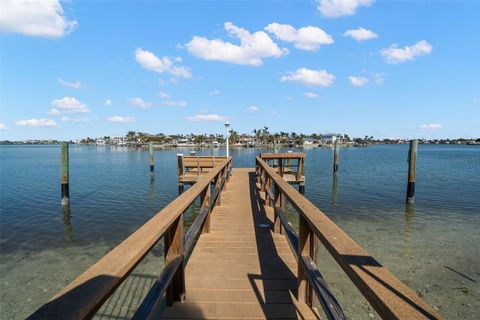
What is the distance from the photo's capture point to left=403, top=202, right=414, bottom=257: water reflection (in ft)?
26.9

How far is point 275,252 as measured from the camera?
14.8 feet

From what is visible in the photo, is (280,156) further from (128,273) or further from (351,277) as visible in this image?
(128,273)

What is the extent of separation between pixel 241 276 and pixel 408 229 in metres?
8.84

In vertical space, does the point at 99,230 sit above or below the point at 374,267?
below

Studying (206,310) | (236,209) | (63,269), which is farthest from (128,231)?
(206,310)

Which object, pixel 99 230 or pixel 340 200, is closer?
pixel 99 230

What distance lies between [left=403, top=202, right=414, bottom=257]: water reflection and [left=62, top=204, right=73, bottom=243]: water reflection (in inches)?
395

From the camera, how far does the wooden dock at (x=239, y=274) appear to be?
1226 millimetres

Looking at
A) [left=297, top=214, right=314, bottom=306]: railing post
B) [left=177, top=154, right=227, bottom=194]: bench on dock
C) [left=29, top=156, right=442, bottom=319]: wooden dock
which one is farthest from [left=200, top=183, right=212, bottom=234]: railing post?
[left=177, top=154, right=227, bottom=194]: bench on dock

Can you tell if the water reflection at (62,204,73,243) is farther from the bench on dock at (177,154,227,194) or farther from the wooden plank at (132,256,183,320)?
the wooden plank at (132,256,183,320)

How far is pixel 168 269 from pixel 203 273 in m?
1.31

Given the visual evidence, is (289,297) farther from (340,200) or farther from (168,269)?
(340,200)

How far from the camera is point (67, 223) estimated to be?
11453mm

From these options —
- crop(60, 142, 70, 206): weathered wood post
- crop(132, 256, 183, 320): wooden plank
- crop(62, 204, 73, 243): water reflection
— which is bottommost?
crop(62, 204, 73, 243): water reflection
